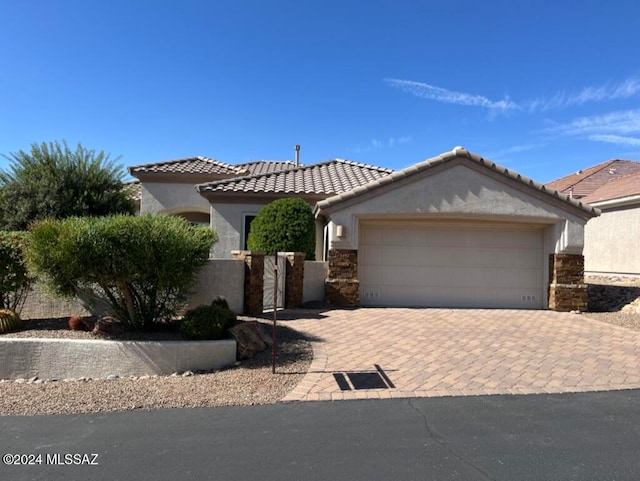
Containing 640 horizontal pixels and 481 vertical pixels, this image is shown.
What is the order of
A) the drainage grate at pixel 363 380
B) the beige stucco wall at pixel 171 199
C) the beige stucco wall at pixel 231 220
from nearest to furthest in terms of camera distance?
the drainage grate at pixel 363 380 < the beige stucco wall at pixel 231 220 < the beige stucco wall at pixel 171 199

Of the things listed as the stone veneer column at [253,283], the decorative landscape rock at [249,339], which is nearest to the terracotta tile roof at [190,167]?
the stone veneer column at [253,283]

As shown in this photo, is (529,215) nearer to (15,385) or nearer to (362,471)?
(362,471)

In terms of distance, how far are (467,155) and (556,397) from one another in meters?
7.70

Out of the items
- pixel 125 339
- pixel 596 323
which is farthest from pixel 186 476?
pixel 596 323

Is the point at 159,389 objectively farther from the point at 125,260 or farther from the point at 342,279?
the point at 342,279

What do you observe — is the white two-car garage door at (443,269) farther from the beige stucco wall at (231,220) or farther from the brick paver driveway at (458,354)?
the beige stucco wall at (231,220)

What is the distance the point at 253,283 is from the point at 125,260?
11.1 feet

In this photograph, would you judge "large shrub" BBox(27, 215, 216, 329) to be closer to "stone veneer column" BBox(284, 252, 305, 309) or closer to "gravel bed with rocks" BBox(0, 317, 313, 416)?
"gravel bed with rocks" BBox(0, 317, 313, 416)

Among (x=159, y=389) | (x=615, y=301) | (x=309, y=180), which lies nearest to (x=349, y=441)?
(x=159, y=389)

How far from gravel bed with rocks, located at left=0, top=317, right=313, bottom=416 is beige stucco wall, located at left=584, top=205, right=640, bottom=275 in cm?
1409

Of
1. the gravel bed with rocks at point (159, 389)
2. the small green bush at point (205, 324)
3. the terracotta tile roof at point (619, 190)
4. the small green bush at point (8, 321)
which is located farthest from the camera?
the terracotta tile roof at point (619, 190)

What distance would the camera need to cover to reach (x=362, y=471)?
3.59 m

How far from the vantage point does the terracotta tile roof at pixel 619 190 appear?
628 inches

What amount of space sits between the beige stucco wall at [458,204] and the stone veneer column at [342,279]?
0.25 meters
